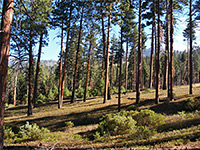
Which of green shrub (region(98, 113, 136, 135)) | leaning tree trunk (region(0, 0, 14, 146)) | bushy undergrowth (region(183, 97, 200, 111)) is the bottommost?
green shrub (region(98, 113, 136, 135))

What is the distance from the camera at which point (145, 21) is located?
87.7 ft

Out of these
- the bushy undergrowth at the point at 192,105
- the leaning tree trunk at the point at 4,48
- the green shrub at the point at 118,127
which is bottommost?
the green shrub at the point at 118,127

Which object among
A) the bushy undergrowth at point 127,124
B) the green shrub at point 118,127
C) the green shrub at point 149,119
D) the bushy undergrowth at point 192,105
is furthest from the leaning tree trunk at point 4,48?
the bushy undergrowth at point 192,105

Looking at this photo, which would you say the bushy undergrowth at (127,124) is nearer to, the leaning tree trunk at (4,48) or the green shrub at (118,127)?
the green shrub at (118,127)

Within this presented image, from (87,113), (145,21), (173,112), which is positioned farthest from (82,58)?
(173,112)

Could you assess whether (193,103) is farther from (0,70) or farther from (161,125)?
(0,70)

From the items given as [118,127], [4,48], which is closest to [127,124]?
[118,127]

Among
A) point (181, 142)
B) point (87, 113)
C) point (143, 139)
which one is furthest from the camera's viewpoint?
point (87, 113)

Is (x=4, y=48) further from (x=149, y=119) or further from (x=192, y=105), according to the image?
(x=192, y=105)

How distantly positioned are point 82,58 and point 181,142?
38.1 m

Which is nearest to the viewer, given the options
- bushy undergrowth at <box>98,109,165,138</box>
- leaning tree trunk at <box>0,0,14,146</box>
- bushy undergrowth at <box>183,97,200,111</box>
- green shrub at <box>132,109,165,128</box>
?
leaning tree trunk at <box>0,0,14,146</box>

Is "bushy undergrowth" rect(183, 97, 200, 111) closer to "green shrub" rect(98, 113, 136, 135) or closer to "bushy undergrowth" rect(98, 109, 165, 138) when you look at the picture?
"bushy undergrowth" rect(98, 109, 165, 138)

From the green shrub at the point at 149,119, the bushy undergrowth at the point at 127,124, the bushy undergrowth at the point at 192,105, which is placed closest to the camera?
the bushy undergrowth at the point at 127,124

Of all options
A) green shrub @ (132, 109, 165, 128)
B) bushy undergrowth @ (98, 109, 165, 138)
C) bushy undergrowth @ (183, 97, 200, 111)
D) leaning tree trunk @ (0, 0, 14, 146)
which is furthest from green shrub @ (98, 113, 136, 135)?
bushy undergrowth @ (183, 97, 200, 111)
